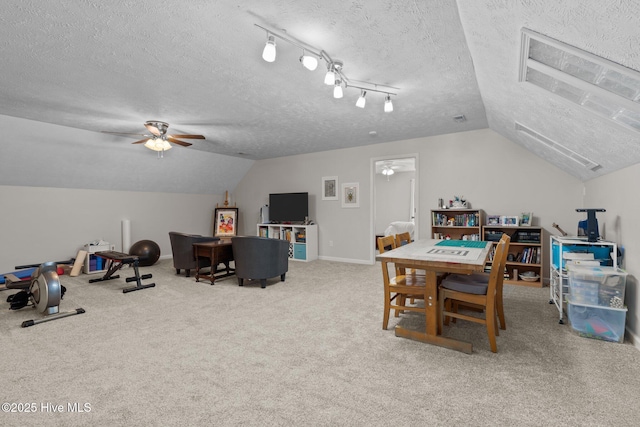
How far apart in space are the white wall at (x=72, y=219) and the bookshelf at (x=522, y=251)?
6782 millimetres

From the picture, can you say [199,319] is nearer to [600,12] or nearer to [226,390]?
[226,390]

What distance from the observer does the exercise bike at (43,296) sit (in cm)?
315

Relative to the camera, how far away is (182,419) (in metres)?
1.68

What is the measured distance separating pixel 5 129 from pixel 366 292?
556 cm

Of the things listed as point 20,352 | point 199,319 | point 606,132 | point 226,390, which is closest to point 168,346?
point 199,319

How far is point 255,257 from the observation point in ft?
14.5

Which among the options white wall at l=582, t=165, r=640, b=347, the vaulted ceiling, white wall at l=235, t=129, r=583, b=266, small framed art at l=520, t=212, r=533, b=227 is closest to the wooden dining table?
white wall at l=582, t=165, r=640, b=347

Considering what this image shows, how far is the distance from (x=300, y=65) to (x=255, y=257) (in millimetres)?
2710

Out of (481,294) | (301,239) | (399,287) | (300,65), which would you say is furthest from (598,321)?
(301,239)

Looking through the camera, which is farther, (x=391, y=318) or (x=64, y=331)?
(x=391, y=318)

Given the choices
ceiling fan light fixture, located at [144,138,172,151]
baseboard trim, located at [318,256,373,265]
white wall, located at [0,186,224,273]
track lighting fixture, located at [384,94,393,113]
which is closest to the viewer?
track lighting fixture, located at [384,94,393,113]

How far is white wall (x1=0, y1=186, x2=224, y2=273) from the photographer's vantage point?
5148mm

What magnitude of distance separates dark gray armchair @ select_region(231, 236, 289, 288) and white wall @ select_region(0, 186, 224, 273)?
11.7ft

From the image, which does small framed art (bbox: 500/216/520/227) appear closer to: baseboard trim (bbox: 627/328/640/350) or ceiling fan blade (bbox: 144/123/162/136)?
baseboard trim (bbox: 627/328/640/350)
